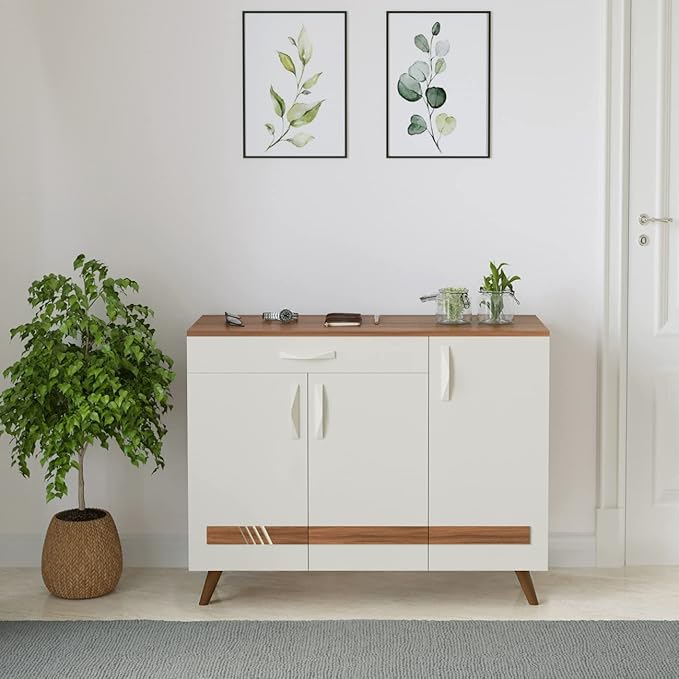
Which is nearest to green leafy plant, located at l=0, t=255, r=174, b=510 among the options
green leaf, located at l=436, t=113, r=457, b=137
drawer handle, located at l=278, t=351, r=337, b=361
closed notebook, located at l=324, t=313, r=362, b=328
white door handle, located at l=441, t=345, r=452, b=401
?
drawer handle, located at l=278, t=351, r=337, b=361

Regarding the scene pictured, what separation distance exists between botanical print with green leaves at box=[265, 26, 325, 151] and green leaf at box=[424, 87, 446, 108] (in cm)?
37

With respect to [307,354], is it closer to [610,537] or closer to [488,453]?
[488,453]

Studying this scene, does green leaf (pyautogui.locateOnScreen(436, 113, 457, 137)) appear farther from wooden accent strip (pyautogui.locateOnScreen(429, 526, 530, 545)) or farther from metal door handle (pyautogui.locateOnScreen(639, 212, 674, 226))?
wooden accent strip (pyautogui.locateOnScreen(429, 526, 530, 545))

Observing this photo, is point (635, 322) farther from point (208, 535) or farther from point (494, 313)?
point (208, 535)

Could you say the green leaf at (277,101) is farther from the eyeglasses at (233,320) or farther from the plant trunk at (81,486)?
the plant trunk at (81,486)

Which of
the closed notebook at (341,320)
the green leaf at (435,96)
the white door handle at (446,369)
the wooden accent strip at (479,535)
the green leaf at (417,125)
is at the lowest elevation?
the wooden accent strip at (479,535)

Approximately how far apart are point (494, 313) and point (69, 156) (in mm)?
1574

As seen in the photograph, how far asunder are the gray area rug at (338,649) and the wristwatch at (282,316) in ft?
3.17

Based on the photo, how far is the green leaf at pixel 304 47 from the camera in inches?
147

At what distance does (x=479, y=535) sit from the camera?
345cm

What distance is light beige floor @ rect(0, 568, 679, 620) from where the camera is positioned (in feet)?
11.4

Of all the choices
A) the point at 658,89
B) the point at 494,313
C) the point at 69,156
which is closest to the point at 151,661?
the point at 494,313

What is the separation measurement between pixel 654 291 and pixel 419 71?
113 cm

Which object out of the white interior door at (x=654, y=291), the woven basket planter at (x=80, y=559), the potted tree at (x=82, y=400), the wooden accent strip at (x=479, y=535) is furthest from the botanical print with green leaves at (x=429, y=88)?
the woven basket planter at (x=80, y=559)
